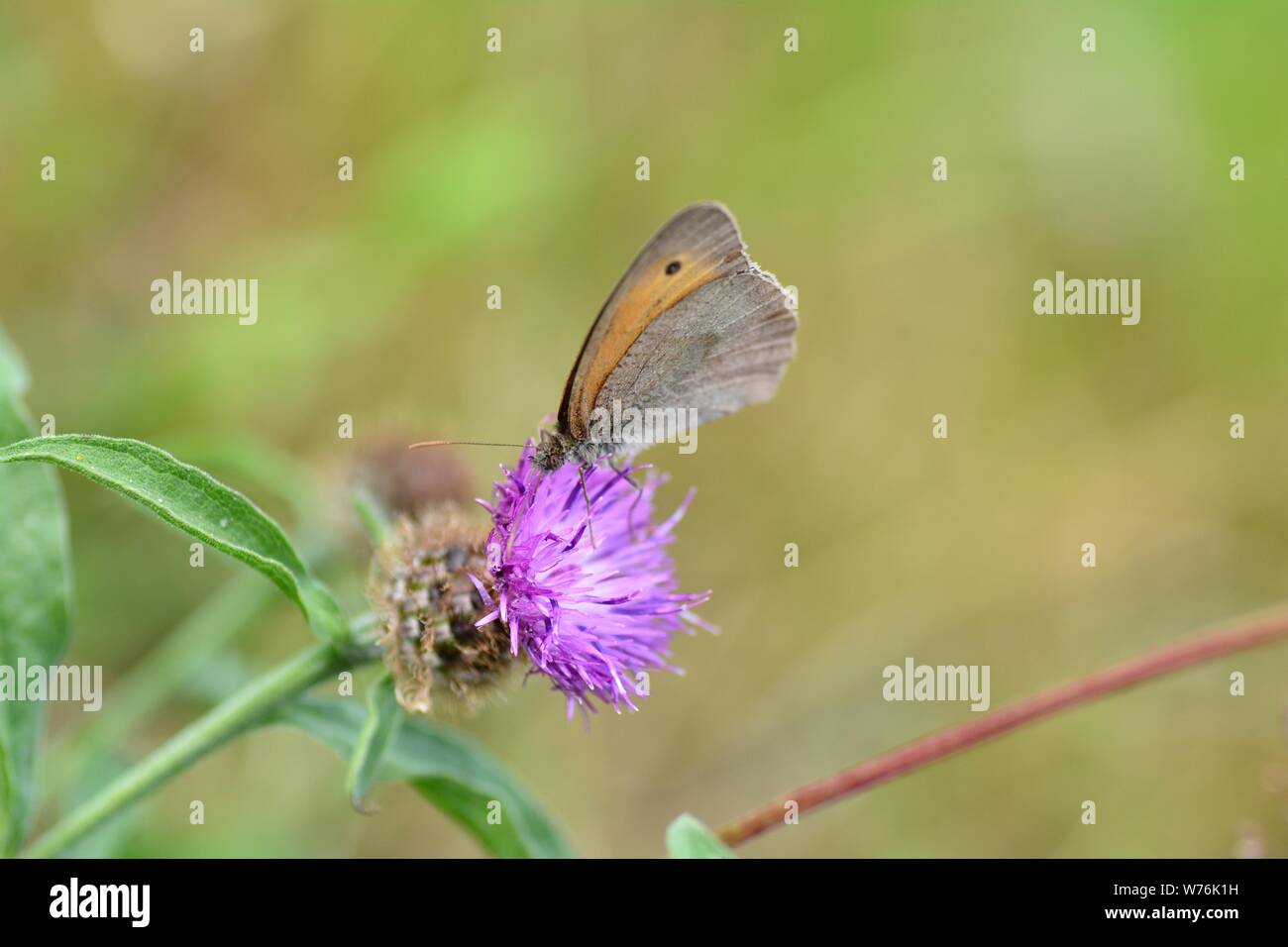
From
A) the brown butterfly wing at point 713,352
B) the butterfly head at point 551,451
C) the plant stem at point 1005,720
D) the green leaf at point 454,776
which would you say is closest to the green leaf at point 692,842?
the plant stem at point 1005,720

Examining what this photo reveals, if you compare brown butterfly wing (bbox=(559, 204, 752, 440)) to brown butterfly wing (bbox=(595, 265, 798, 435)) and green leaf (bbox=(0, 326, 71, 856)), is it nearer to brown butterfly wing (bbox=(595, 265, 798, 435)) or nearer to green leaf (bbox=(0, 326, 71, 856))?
brown butterfly wing (bbox=(595, 265, 798, 435))

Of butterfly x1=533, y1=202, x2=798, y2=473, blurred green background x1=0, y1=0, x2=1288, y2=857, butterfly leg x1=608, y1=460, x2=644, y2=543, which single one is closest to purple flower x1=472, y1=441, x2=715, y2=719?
butterfly leg x1=608, y1=460, x2=644, y2=543

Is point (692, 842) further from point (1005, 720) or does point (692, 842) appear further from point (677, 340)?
point (677, 340)

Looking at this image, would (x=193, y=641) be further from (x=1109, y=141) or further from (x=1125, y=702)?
(x=1109, y=141)

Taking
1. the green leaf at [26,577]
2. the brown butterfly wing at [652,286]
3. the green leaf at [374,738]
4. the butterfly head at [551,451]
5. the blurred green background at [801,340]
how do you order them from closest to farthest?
the green leaf at [374,738], the green leaf at [26,577], the brown butterfly wing at [652,286], the butterfly head at [551,451], the blurred green background at [801,340]

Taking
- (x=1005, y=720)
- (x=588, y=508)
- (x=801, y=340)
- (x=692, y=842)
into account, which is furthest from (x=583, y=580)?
(x=801, y=340)

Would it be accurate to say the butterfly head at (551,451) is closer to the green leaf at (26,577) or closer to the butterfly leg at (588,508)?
the butterfly leg at (588,508)
